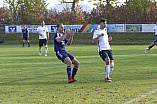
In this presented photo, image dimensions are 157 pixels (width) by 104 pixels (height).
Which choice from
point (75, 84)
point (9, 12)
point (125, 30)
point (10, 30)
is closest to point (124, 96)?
point (75, 84)

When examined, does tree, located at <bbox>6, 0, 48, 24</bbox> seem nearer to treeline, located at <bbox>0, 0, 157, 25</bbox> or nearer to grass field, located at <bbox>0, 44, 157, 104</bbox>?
treeline, located at <bbox>0, 0, 157, 25</bbox>

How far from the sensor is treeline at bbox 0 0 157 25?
1911 inches

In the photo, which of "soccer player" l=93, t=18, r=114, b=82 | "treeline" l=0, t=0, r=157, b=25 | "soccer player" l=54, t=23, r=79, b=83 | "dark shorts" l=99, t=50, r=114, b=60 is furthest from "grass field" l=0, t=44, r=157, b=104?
"treeline" l=0, t=0, r=157, b=25

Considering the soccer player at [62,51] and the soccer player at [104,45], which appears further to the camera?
the soccer player at [104,45]

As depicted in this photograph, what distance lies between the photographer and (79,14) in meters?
56.4

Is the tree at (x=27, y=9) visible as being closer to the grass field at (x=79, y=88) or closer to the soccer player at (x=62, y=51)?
the grass field at (x=79, y=88)

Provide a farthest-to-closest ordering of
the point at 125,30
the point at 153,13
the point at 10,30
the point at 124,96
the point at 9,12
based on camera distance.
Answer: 1. the point at 9,12
2. the point at 153,13
3. the point at 10,30
4. the point at 125,30
5. the point at 124,96

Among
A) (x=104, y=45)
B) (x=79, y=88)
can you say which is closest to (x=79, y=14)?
(x=104, y=45)

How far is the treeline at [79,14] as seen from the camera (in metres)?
48.5

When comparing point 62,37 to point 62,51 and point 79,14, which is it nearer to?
point 62,51

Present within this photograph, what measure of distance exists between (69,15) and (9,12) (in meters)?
10.6

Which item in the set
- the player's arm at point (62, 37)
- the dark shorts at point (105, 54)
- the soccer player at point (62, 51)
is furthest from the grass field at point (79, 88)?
the player's arm at point (62, 37)

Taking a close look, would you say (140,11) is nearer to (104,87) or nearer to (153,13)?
(153,13)

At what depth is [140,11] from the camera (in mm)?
48906
